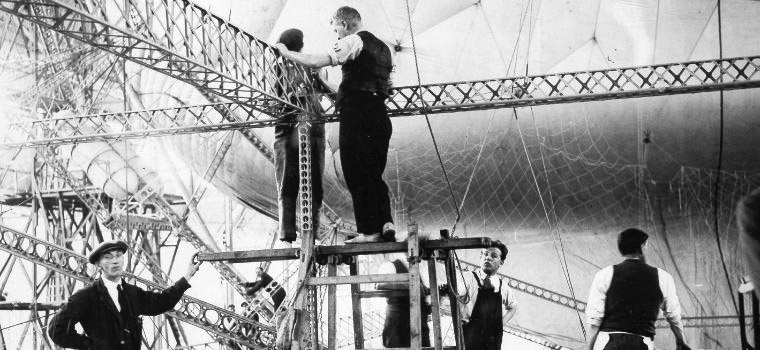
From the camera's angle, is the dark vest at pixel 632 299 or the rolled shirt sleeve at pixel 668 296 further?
the rolled shirt sleeve at pixel 668 296

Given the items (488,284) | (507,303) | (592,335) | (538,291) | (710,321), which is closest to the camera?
(592,335)

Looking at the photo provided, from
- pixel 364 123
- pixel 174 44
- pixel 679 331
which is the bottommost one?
pixel 679 331

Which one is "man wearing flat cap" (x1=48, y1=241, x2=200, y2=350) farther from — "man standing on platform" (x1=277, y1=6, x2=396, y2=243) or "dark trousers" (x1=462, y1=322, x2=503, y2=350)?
"dark trousers" (x1=462, y1=322, x2=503, y2=350)

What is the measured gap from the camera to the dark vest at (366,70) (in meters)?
5.70

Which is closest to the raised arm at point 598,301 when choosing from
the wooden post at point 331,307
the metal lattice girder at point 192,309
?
the wooden post at point 331,307

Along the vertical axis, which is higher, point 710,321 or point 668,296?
point 668,296

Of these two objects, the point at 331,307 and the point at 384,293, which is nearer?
the point at 331,307

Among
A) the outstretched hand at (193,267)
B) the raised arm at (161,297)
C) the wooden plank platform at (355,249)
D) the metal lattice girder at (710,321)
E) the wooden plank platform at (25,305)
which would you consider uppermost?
the wooden plank platform at (355,249)

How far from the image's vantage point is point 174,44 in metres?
6.02

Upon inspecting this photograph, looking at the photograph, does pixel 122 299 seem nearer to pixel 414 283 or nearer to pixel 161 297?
pixel 161 297

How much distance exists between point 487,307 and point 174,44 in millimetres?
3434

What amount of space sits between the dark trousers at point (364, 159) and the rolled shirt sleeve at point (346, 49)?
28 centimetres

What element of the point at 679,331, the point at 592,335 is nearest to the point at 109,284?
the point at 592,335

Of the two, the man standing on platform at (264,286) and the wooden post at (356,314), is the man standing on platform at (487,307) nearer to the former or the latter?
the wooden post at (356,314)
